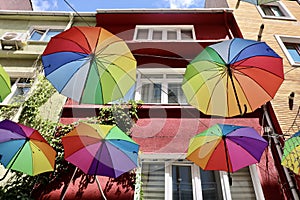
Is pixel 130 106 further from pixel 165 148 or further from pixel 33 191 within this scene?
pixel 33 191

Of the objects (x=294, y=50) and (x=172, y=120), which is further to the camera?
(x=294, y=50)

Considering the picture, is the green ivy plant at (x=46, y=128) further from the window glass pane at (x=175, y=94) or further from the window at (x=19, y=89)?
the window glass pane at (x=175, y=94)

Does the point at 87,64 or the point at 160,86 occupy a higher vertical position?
the point at 160,86

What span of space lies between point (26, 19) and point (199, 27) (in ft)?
24.4

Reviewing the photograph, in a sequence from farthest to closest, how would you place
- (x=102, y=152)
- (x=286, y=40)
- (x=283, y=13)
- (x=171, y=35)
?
(x=283, y=13), (x=171, y=35), (x=286, y=40), (x=102, y=152)

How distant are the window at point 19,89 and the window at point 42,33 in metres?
2.35

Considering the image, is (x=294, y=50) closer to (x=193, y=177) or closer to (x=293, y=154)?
(x=293, y=154)

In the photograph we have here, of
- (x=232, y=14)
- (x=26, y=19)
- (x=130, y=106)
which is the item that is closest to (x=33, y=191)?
(x=130, y=106)

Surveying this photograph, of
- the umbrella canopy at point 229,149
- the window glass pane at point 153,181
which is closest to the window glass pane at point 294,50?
the umbrella canopy at point 229,149

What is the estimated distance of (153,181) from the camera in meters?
5.78

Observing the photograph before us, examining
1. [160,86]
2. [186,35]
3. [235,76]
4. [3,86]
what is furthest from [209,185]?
[186,35]

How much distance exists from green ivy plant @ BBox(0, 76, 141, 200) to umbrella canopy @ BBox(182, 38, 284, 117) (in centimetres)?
252

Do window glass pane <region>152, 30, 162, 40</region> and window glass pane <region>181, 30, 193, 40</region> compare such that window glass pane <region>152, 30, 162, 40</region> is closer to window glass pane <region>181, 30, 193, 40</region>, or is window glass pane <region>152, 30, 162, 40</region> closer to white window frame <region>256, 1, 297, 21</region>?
window glass pane <region>181, 30, 193, 40</region>

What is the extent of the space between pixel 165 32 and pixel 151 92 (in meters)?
3.84
